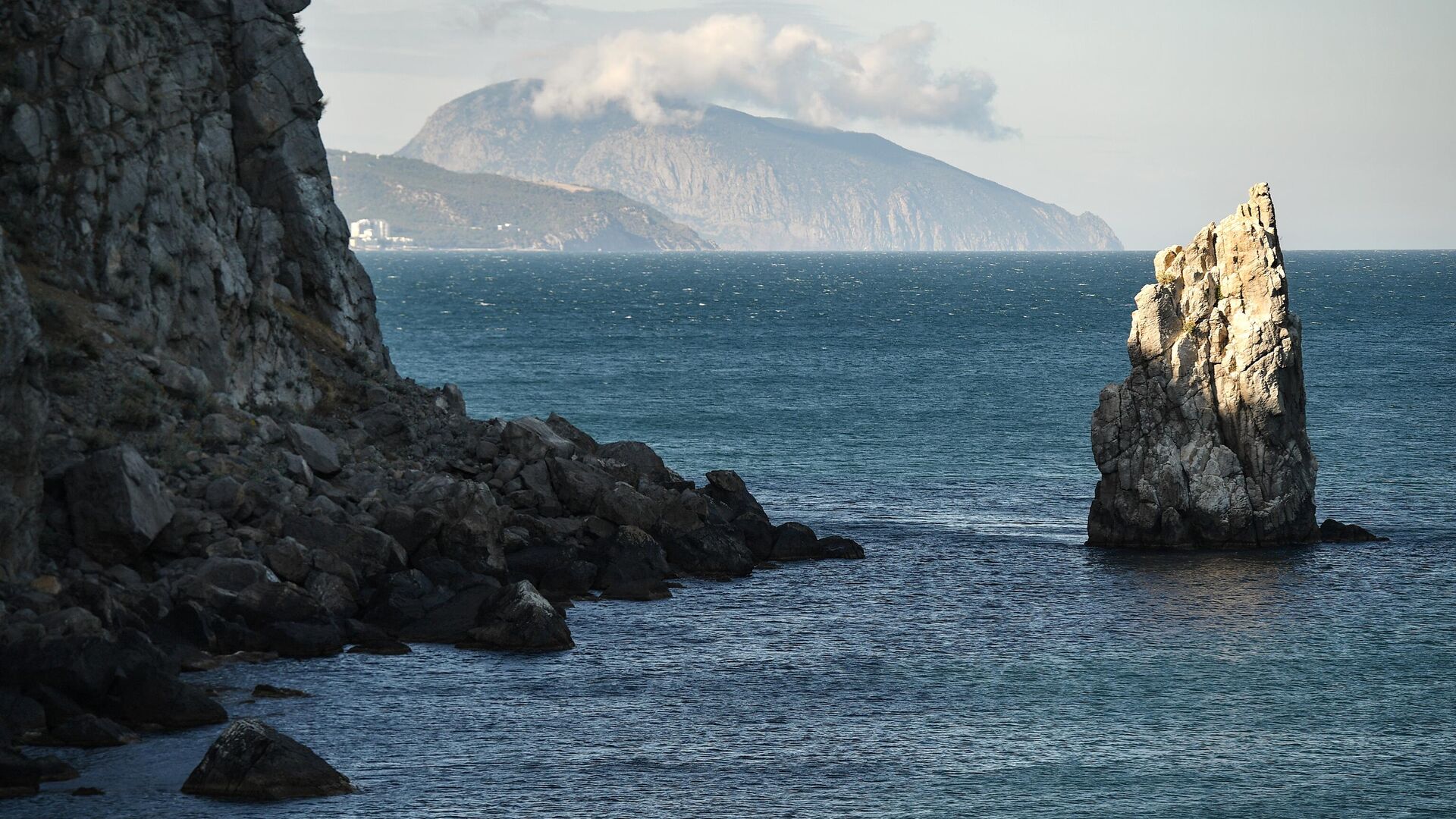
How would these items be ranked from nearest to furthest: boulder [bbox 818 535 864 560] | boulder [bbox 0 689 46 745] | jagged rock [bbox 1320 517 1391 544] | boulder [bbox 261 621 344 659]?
boulder [bbox 0 689 46 745]
boulder [bbox 261 621 344 659]
boulder [bbox 818 535 864 560]
jagged rock [bbox 1320 517 1391 544]

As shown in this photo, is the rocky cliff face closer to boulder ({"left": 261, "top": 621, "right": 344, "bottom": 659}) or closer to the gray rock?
the gray rock

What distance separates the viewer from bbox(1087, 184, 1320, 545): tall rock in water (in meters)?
57.9

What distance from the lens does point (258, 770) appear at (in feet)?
104

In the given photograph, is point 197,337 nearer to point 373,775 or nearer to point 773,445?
point 373,775

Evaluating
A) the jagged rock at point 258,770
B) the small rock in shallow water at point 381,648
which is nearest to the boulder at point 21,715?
the jagged rock at point 258,770

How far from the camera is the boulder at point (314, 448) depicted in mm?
51744

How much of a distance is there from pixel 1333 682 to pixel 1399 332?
125071 mm

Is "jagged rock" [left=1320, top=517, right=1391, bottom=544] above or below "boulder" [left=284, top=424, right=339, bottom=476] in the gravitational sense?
below

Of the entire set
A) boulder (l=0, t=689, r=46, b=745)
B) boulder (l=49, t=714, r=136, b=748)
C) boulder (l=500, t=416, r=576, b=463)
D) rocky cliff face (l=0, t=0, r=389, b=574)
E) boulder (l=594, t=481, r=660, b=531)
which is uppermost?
rocky cliff face (l=0, t=0, r=389, b=574)

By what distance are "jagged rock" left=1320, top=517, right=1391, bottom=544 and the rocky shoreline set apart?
18412 mm

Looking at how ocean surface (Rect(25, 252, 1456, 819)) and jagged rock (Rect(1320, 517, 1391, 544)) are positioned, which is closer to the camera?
ocean surface (Rect(25, 252, 1456, 819))

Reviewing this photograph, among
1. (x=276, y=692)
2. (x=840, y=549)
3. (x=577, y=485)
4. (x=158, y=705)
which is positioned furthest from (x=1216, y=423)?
(x=158, y=705)

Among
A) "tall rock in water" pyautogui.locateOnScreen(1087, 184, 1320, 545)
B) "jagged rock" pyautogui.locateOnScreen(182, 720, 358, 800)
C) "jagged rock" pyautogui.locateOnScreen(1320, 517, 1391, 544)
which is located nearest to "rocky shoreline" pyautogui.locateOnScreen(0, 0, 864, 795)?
"jagged rock" pyautogui.locateOnScreen(182, 720, 358, 800)

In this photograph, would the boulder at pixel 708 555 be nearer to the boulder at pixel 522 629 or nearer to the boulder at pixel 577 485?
the boulder at pixel 577 485
